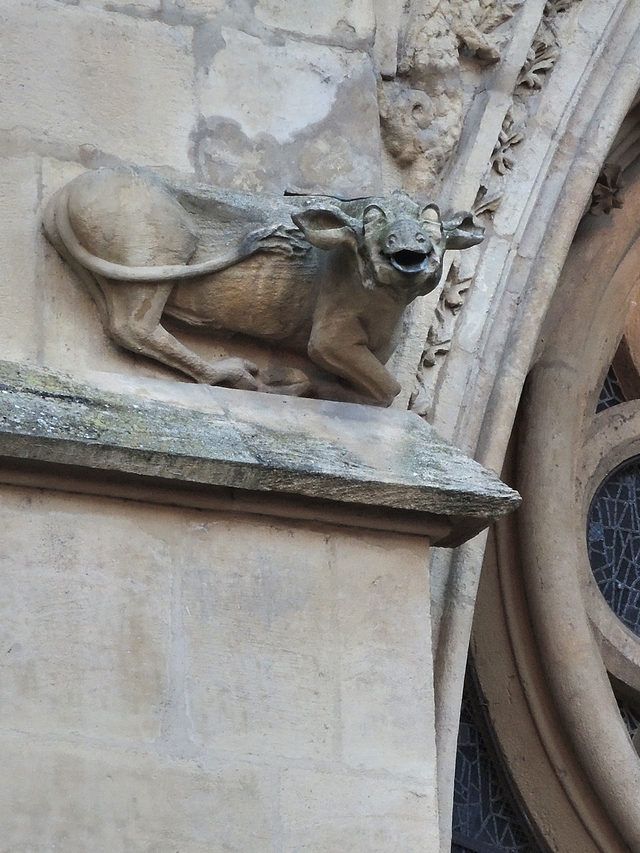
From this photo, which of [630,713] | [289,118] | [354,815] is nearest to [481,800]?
[630,713]

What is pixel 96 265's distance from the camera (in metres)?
3.43

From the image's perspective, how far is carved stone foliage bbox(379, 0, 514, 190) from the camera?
3.97m

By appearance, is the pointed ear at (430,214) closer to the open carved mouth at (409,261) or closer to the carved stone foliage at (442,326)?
the open carved mouth at (409,261)

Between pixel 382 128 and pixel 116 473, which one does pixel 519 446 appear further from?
pixel 116 473

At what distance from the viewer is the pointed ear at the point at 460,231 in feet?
11.5

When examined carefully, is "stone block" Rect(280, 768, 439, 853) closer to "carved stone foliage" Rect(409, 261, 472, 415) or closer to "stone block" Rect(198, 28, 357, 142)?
"carved stone foliage" Rect(409, 261, 472, 415)

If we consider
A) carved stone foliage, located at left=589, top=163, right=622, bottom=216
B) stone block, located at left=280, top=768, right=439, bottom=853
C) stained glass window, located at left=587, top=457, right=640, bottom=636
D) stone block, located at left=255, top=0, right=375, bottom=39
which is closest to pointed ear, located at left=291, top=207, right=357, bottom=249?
stone block, located at left=255, top=0, right=375, bottom=39

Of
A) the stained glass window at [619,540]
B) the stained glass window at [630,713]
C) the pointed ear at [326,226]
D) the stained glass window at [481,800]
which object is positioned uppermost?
the pointed ear at [326,226]

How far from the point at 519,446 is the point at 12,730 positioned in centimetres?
216

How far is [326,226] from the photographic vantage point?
11.3 ft

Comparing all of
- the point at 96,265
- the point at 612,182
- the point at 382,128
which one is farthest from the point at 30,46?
the point at 612,182

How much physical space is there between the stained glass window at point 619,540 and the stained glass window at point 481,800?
22.0 inches

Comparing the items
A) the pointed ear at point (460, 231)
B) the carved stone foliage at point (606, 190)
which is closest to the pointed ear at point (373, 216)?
the pointed ear at point (460, 231)

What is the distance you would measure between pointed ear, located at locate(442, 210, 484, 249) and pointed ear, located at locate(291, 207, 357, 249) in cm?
22
